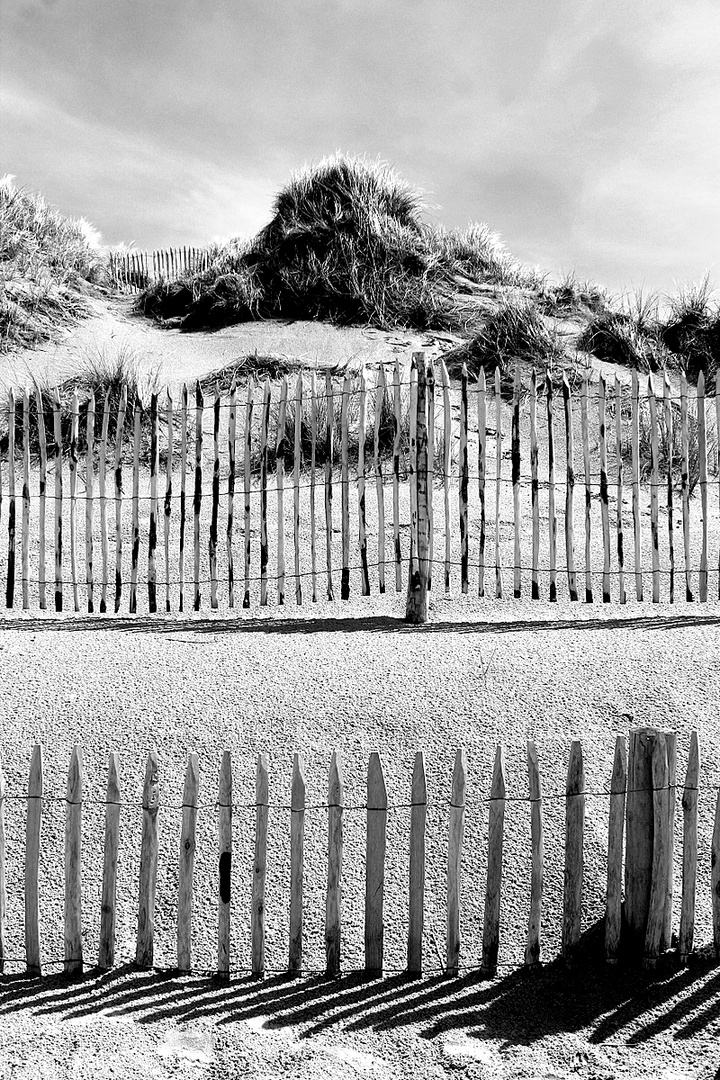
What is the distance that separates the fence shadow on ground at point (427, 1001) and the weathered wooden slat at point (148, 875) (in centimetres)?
8

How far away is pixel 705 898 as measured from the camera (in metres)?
4.12

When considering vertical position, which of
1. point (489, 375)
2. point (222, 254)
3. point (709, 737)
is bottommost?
point (709, 737)

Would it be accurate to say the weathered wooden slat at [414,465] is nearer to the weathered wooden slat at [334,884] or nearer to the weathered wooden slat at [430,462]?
the weathered wooden slat at [430,462]

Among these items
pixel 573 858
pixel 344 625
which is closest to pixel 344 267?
pixel 344 625

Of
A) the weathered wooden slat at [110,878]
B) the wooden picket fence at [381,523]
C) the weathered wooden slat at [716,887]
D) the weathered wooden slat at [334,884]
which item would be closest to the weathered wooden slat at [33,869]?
the weathered wooden slat at [110,878]

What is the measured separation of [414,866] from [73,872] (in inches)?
48.5

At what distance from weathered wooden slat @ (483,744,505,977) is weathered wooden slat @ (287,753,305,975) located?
2.19ft

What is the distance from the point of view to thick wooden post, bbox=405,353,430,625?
7109mm

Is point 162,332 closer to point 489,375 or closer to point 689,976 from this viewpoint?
point 489,375

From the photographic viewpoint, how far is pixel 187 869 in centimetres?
374

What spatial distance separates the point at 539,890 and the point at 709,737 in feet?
5.32

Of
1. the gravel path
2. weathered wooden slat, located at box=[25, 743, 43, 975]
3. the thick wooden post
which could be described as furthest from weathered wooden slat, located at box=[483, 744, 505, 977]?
the thick wooden post

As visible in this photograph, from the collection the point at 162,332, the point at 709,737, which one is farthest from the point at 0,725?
the point at 162,332

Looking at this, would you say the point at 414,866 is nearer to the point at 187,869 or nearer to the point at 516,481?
the point at 187,869
